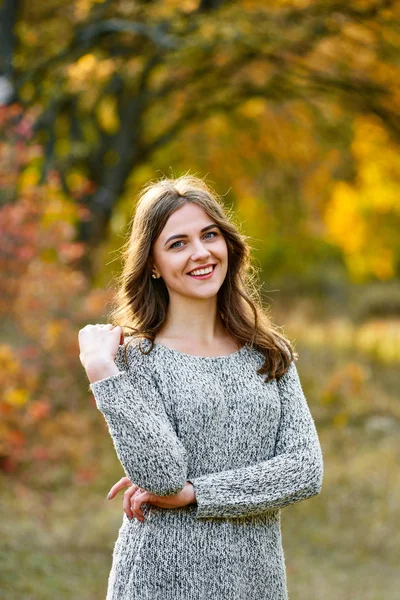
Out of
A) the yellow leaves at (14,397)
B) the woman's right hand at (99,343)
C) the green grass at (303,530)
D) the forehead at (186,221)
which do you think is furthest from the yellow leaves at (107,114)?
the woman's right hand at (99,343)

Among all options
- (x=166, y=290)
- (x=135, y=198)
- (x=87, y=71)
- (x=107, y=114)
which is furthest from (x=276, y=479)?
(x=107, y=114)

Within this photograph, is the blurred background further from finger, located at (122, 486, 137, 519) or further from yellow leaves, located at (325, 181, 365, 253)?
yellow leaves, located at (325, 181, 365, 253)

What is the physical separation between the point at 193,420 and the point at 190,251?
1.47ft

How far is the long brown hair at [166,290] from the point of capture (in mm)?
2395

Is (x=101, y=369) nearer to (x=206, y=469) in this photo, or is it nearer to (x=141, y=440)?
(x=141, y=440)

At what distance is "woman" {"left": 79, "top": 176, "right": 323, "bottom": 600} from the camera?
222 cm

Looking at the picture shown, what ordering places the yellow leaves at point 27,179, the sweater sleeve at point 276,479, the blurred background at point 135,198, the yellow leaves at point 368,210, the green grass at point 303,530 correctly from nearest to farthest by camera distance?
the sweater sleeve at point 276,479 < the green grass at point 303,530 < the blurred background at point 135,198 < the yellow leaves at point 27,179 < the yellow leaves at point 368,210

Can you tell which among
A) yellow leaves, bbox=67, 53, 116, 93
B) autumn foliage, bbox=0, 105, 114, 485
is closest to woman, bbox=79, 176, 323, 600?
autumn foliage, bbox=0, 105, 114, 485

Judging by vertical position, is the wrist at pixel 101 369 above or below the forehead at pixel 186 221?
below

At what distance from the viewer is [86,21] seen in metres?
9.27

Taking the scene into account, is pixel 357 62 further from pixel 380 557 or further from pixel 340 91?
pixel 380 557

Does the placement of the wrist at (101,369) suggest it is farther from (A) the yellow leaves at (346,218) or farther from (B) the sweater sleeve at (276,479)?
(A) the yellow leaves at (346,218)

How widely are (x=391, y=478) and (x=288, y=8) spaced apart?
4.72 metres

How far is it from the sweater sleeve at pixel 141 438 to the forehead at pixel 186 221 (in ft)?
1.37
